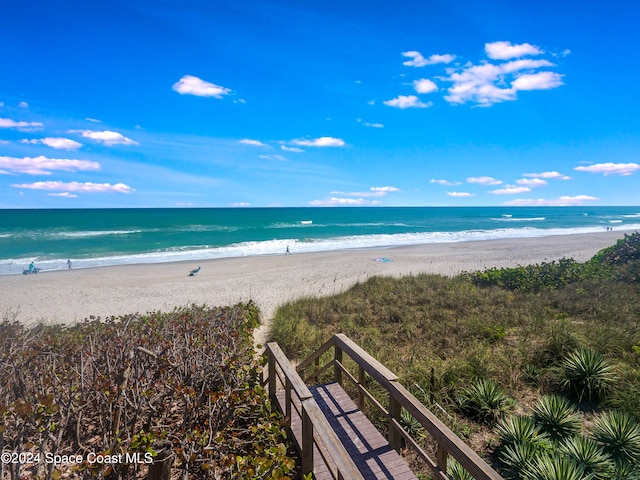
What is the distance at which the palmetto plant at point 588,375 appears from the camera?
5773 mm

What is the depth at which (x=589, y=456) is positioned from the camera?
412cm

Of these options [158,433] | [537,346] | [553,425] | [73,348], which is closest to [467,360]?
[537,346]

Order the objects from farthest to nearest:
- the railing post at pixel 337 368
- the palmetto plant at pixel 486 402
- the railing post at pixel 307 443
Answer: the railing post at pixel 337 368 → the palmetto plant at pixel 486 402 → the railing post at pixel 307 443

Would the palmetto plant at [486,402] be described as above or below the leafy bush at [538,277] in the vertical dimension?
below

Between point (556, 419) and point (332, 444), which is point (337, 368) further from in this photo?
point (332, 444)

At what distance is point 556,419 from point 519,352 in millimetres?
2415

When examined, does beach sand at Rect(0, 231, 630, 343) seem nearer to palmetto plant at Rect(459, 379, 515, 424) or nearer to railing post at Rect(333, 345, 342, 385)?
railing post at Rect(333, 345, 342, 385)

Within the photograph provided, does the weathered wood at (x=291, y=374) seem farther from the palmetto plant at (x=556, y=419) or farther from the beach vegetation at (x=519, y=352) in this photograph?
the palmetto plant at (x=556, y=419)

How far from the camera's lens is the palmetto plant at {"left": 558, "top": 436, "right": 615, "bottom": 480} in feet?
13.2

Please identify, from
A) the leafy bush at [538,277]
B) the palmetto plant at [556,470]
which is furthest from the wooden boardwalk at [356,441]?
the leafy bush at [538,277]

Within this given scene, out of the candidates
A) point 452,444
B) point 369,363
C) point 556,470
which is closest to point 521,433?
point 556,470

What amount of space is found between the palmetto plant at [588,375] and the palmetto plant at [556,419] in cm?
86

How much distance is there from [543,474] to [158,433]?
4.20 m

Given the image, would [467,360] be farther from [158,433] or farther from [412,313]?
[158,433]
